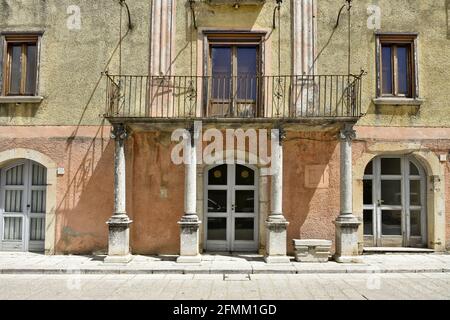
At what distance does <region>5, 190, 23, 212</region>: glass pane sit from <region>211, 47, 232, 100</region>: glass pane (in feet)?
20.1

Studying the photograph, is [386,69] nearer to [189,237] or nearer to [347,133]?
[347,133]

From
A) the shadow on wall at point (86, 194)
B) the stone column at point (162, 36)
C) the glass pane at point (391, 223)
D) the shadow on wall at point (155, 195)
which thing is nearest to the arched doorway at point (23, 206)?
the shadow on wall at point (86, 194)

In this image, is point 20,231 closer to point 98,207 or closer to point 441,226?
point 98,207

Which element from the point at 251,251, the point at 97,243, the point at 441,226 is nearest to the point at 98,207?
the point at 97,243

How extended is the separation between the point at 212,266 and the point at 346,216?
11.5 ft

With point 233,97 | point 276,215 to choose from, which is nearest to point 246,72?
point 233,97

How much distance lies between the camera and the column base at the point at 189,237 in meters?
9.89

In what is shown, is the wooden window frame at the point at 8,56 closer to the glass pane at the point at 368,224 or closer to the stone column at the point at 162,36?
the stone column at the point at 162,36

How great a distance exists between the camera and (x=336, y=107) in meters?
11.0

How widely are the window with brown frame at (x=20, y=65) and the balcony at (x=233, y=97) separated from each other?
2.25 meters

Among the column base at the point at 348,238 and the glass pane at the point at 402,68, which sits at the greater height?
the glass pane at the point at 402,68

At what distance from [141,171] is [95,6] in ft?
15.4

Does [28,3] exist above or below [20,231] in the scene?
above

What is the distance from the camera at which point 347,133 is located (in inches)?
399
